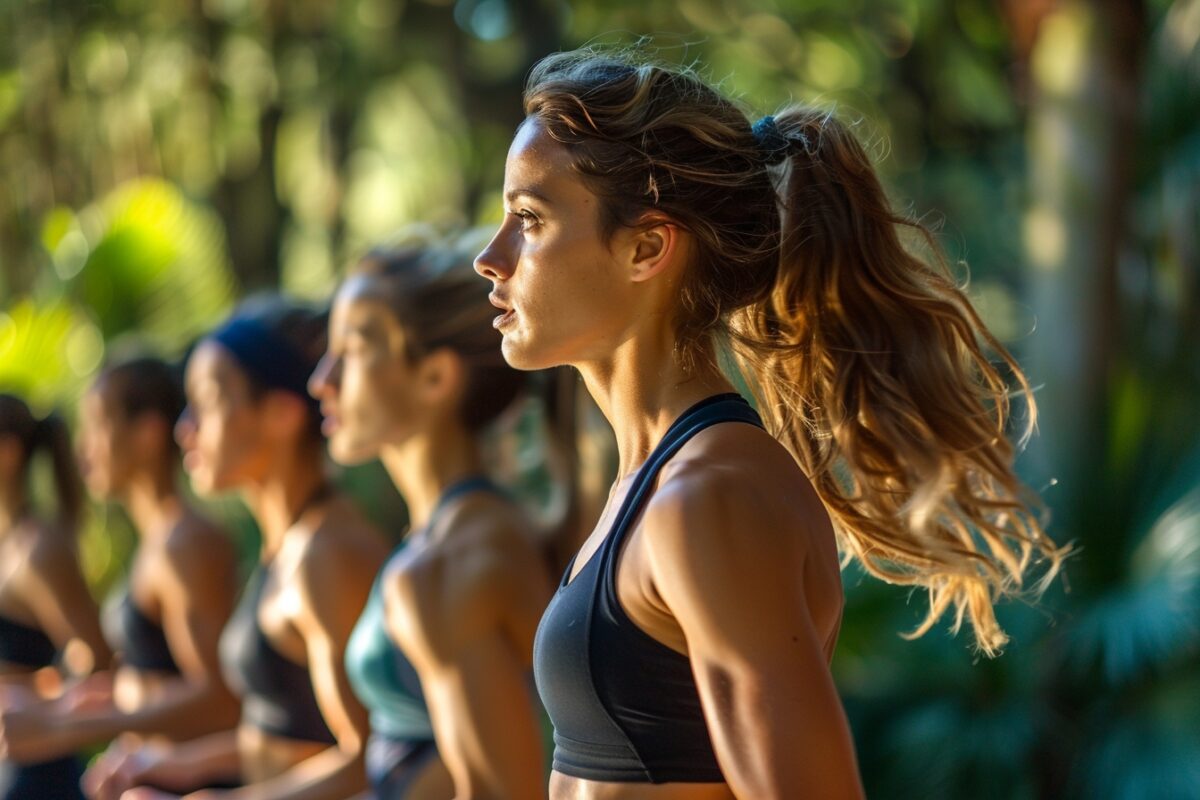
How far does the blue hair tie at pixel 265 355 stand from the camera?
4.09 meters

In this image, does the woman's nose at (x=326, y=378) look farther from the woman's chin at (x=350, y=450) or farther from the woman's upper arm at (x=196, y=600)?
the woman's upper arm at (x=196, y=600)

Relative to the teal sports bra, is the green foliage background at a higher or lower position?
lower

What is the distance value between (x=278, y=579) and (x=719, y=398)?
2125mm

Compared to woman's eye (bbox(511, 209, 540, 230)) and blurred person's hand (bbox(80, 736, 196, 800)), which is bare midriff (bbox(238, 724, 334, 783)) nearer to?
blurred person's hand (bbox(80, 736, 196, 800))

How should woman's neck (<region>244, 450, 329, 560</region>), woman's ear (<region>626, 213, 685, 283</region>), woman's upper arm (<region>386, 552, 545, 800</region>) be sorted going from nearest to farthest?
woman's ear (<region>626, 213, 685, 283</region>) < woman's upper arm (<region>386, 552, 545, 800</region>) < woman's neck (<region>244, 450, 329, 560</region>)

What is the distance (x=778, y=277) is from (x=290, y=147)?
12.2 meters

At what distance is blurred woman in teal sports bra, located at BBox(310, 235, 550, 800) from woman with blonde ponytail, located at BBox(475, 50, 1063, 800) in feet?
3.13

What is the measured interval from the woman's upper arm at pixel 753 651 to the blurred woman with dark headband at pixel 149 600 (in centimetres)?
303

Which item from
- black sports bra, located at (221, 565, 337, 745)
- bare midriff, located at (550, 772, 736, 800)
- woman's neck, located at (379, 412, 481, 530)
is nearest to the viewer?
bare midriff, located at (550, 772, 736, 800)

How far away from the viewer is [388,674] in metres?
3.20

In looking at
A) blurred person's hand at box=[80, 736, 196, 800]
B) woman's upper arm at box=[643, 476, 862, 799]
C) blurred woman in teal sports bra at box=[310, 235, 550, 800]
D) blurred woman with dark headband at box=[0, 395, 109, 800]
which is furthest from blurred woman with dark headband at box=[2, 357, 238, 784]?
woman's upper arm at box=[643, 476, 862, 799]

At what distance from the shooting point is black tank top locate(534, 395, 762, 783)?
1825mm

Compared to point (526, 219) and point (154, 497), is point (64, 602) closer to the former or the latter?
point (154, 497)

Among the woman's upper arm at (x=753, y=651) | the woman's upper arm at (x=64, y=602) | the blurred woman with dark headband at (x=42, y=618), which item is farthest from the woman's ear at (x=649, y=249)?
the woman's upper arm at (x=64, y=602)
